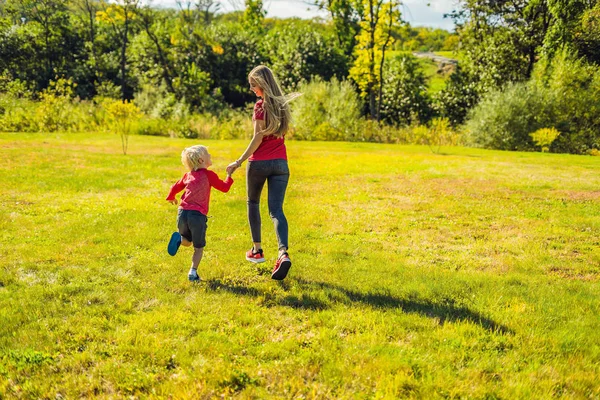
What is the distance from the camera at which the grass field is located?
3955 mm

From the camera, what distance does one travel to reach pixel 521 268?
23.9 feet

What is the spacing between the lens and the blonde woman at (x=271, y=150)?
5953mm

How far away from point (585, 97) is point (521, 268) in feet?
101

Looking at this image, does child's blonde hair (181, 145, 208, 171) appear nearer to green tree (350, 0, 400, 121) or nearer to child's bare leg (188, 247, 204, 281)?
child's bare leg (188, 247, 204, 281)

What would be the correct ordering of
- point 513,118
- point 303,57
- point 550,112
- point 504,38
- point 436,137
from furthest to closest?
1. point 303,57
2. point 504,38
3. point 436,137
4. point 550,112
5. point 513,118

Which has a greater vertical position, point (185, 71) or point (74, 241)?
point (185, 71)

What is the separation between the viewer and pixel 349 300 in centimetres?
569

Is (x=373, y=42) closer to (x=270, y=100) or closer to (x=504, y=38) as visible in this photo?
(x=504, y=38)

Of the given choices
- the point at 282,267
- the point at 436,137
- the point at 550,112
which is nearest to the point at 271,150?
the point at 282,267

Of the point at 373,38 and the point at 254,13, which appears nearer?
the point at 373,38

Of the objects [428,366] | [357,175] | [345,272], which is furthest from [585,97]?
[428,366]

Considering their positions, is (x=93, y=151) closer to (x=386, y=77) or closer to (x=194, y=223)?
(x=194, y=223)

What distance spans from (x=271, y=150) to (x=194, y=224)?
1427 mm

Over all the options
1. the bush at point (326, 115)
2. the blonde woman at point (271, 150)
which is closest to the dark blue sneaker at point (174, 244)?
the blonde woman at point (271, 150)
